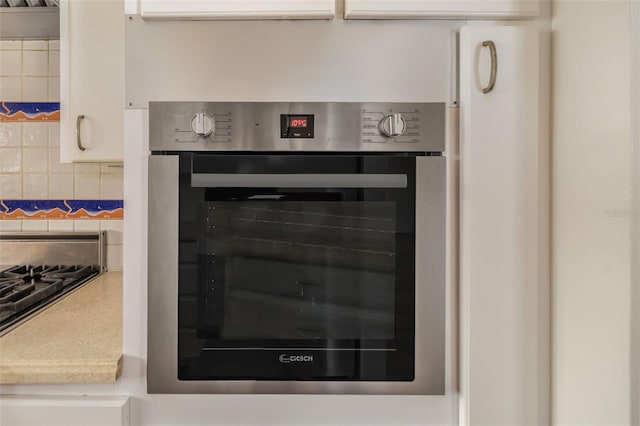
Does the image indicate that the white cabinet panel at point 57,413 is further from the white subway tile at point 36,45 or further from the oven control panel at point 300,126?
the white subway tile at point 36,45

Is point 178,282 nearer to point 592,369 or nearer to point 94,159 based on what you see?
point 94,159

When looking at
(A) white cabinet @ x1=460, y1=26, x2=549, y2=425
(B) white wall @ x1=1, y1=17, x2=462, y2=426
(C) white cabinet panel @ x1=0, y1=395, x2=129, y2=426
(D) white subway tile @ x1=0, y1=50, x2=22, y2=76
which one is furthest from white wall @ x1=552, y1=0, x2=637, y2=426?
(D) white subway tile @ x1=0, y1=50, x2=22, y2=76

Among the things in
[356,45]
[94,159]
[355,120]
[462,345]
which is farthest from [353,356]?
[94,159]

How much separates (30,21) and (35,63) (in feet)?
0.53

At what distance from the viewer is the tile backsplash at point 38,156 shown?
62.1 inches

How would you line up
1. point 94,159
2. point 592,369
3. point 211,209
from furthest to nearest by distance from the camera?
point 94,159 < point 211,209 < point 592,369

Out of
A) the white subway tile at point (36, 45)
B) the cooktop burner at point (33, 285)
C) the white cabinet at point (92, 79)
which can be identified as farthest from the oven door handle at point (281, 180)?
the white subway tile at point (36, 45)

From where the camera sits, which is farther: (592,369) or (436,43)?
(436,43)

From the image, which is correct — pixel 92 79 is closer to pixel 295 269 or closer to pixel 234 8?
pixel 234 8

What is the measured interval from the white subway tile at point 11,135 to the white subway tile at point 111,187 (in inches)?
13.6

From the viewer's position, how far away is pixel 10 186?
159 cm

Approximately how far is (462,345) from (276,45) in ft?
2.52

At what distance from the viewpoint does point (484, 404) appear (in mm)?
842

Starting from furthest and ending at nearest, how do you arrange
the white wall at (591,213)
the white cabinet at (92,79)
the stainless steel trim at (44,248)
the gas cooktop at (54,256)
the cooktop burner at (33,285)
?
1. the stainless steel trim at (44,248)
2. the gas cooktop at (54,256)
3. the white cabinet at (92,79)
4. the cooktop burner at (33,285)
5. the white wall at (591,213)
